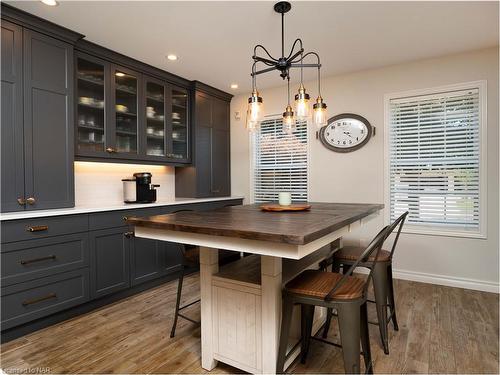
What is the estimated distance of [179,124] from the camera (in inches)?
158

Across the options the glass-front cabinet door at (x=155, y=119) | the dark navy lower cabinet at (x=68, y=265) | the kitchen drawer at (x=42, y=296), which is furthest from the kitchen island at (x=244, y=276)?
the glass-front cabinet door at (x=155, y=119)

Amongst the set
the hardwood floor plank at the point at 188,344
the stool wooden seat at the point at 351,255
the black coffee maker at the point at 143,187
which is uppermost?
the black coffee maker at the point at 143,187

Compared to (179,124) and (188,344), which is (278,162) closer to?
(179,124)

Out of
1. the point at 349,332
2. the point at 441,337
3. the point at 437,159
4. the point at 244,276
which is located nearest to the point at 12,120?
the point at 244,276

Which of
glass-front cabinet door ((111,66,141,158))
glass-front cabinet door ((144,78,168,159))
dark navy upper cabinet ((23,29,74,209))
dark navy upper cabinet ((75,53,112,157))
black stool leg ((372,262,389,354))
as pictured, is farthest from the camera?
glass-front cabinet door ((144,78,168,159))

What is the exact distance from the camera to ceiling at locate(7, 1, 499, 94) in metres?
2.31

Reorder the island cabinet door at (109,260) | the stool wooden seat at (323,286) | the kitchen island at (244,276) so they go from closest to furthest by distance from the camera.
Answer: the kitchen island at (244,276) < the stool wooden seat at (323,286) < the island cabinet door at (109,260)

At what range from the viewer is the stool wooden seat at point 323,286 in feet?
4.83

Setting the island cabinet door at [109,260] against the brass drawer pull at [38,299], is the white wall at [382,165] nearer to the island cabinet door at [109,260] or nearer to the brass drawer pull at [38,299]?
the island cabinet door at [109,260]

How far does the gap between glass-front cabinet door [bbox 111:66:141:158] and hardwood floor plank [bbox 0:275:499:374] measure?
64.3 inches

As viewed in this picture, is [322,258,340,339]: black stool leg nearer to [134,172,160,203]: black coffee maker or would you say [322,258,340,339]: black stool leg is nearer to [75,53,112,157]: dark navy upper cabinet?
[134,172,160,203]: black coffee maker

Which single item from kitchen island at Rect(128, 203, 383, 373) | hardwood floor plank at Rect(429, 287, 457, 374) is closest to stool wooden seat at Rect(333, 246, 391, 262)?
kitchen island at Rect(128, 203, 383, 373)

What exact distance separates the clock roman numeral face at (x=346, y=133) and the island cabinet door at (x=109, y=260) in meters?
2.70

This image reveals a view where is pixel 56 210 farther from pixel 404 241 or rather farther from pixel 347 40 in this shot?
pixel 404 241
